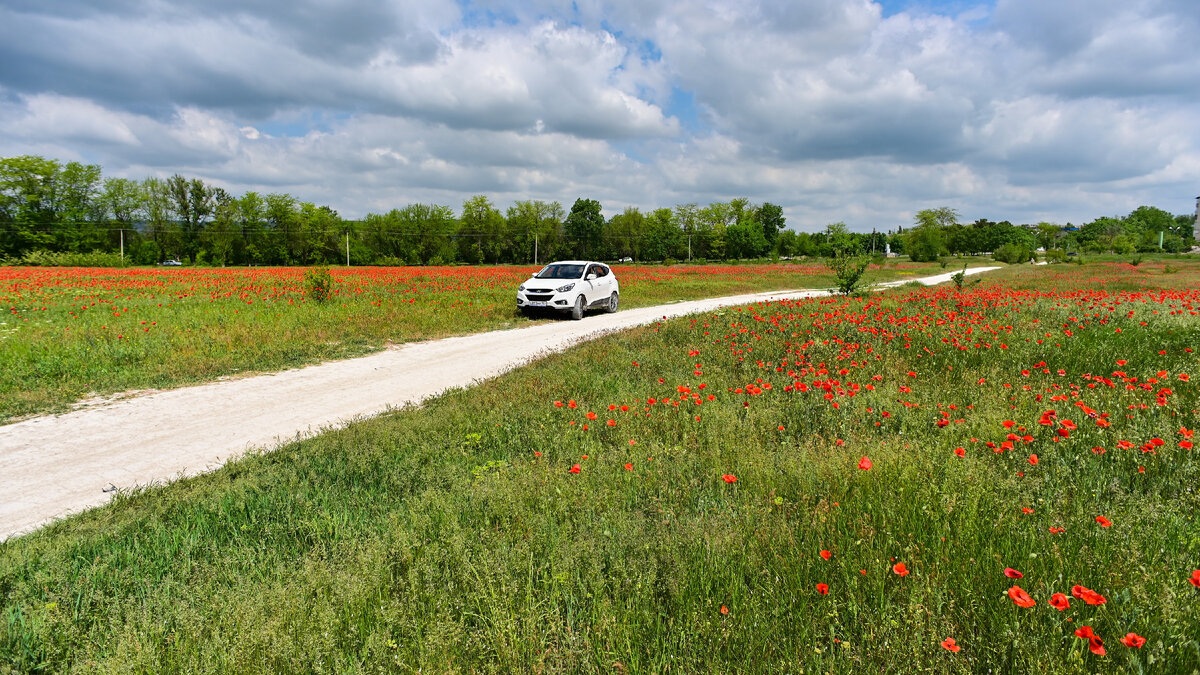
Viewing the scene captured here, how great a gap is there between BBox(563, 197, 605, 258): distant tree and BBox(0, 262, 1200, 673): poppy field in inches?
3429

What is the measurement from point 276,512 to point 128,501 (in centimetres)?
156

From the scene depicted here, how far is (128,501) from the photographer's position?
460cm

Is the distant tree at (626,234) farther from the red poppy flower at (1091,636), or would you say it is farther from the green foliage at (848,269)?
the red poppy flower at (1091,636)

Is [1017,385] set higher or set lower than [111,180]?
lower

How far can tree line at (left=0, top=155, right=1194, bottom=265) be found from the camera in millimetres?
68188

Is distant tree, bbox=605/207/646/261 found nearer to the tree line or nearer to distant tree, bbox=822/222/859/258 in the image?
the tree line

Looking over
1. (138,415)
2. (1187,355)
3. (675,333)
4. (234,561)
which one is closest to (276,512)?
(234,561)

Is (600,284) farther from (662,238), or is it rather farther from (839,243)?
(662,238)

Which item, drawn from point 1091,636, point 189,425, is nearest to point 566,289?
point 189,425

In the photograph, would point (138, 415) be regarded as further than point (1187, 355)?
No

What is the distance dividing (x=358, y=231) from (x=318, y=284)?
7662 cm

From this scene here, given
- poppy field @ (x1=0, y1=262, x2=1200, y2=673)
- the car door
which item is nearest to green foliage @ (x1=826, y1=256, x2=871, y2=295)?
the car door

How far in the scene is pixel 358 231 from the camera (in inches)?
3408

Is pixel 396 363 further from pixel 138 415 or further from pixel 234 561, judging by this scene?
pixel 234 561
